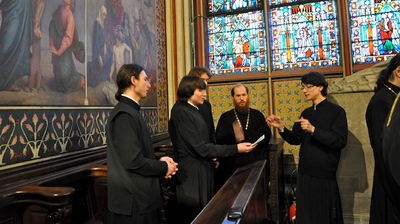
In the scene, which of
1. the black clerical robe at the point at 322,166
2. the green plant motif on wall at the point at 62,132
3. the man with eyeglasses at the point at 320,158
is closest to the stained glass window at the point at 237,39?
the man with eyeglasses at the point at 320,158

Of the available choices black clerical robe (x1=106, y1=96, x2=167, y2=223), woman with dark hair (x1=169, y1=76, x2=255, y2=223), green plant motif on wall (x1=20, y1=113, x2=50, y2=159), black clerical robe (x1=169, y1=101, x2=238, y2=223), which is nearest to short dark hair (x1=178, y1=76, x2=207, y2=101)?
woman with dark hair (x1=169, y1=76, x2=255, y2=223)

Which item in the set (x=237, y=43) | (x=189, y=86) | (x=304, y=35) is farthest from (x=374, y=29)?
(x=189, y=86)

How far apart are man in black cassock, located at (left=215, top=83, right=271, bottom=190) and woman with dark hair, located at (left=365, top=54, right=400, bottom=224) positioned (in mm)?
1363

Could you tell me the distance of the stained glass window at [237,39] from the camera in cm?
593

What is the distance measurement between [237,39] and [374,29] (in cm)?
258

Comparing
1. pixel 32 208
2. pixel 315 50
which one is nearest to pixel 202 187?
pixel 32 208

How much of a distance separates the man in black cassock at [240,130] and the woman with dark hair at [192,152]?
858mm

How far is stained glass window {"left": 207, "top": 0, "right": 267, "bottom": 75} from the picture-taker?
19.5ft

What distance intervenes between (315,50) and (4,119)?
17.2 ft

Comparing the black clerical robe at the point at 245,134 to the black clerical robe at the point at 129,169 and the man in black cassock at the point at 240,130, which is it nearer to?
the man in black cassock at the point at 240,130

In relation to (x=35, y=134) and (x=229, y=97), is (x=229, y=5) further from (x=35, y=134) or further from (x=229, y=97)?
(x=35, y=134)

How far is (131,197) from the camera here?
1.81 m

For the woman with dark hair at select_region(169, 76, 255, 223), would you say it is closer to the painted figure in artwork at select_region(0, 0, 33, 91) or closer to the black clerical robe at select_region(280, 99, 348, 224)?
the black clerical robe at select_region(280, 99, 348, 224)

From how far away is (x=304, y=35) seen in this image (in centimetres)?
568
